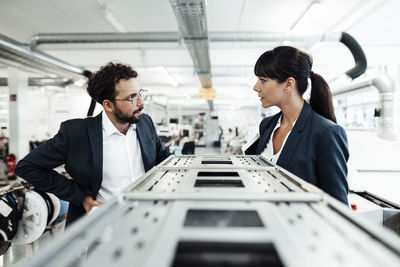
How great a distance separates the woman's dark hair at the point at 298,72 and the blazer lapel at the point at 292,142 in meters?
0.15

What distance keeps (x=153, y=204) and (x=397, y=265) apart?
0.48 metres

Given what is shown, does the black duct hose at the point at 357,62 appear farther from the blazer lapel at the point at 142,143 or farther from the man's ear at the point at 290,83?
the blazer lapel at the point at 142,143

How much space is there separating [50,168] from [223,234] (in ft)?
4.30

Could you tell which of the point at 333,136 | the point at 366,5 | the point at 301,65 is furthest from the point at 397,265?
the point at 366,5

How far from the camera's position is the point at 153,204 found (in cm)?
60

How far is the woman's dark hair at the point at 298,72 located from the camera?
1268mm

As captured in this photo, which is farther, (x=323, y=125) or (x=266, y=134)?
(x=266, y=134)

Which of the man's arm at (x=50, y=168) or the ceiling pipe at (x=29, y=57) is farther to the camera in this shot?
the ceiling pipe at (x=29, y=57)

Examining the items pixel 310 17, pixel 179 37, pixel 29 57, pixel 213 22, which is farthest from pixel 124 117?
pixel 310 17

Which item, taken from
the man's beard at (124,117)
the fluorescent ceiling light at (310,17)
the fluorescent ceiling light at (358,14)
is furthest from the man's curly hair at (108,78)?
the fluorescent ceiling light at (358,14)

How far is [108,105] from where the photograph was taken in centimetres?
156

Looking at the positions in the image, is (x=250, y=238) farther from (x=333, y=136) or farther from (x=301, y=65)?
(x=301, y=65)

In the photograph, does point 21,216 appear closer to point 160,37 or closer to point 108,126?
point 108,126

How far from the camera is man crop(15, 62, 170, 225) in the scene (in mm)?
1361
